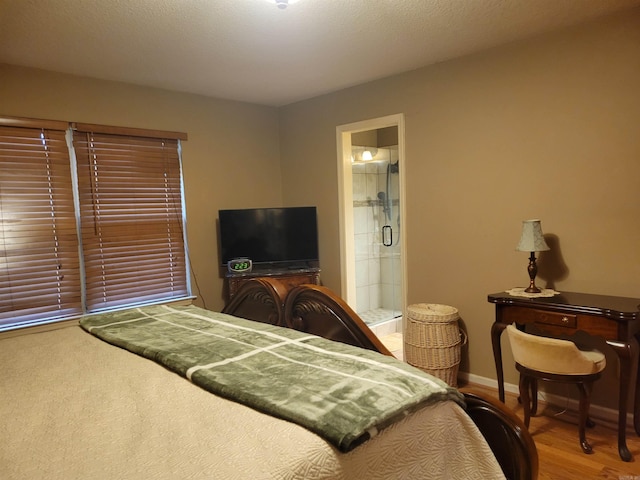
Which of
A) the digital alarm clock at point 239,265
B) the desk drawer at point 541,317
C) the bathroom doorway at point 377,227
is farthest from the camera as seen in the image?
the bathroom doorway at point 377,227

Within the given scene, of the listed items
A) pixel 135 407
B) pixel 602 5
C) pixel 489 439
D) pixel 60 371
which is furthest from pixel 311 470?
pixel 602 5

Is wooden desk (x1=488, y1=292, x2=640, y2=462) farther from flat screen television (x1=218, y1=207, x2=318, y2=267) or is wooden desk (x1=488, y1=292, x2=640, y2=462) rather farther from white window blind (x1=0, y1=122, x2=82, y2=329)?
white window blind (x1=0, y1=122, x2=82, y2=329)

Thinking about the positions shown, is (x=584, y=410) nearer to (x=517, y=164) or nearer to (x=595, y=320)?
(x=595, y=320)

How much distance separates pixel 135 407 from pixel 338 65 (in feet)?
9.11

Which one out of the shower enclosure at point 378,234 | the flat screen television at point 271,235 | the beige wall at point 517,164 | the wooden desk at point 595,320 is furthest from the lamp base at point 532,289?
the shower enclosure at point 378,234

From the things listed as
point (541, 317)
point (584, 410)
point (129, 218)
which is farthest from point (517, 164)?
point (129, 218)

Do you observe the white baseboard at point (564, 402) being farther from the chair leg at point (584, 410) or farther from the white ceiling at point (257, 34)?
the white ceiling at point (257, 34)

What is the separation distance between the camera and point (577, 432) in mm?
2549

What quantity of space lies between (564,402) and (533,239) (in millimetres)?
1157

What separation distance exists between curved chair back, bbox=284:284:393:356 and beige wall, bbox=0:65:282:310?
7.00 feet

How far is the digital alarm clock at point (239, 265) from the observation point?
3953 mm

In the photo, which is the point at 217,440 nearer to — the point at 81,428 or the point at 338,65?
the point at 81,428

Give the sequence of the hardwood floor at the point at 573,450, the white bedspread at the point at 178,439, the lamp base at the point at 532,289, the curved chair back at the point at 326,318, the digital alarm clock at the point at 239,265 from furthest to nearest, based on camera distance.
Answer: the digital alarm clock at the point at 239,265 → the lamp base at the point at 532,289 → the hardwood floor at the point at 573,450 → the curved chair back at the point at 326,318 → the white bedspread at the point at 178,439

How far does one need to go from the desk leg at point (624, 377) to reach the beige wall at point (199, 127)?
3239 millimetres
